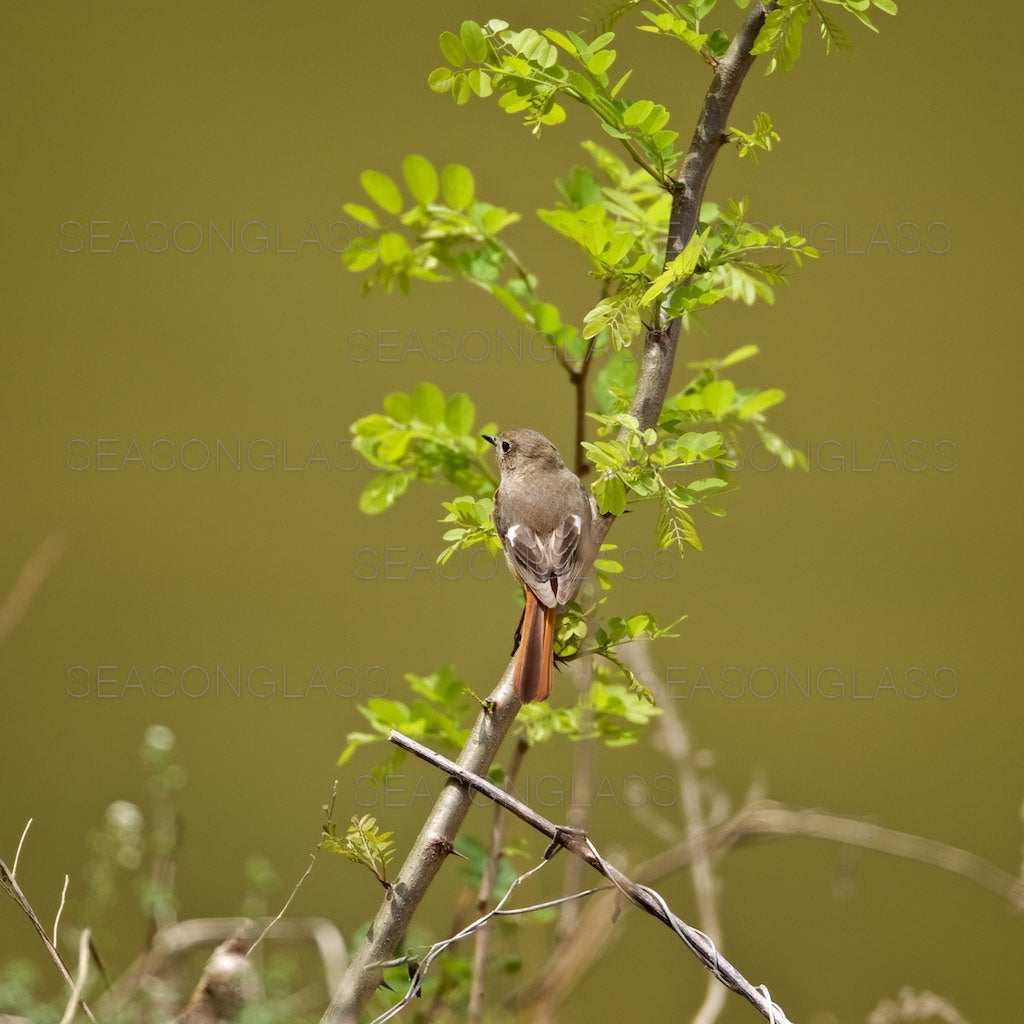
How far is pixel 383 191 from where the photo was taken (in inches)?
48.1

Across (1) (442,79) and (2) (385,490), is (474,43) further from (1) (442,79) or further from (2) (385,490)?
(2) (385,490)

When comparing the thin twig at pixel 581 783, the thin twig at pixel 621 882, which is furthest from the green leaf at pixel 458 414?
the thin twig at pixel 621 882

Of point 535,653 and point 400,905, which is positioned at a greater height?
point 535,653

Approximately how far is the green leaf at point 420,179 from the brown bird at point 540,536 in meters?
0.28

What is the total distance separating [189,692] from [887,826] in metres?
1.46

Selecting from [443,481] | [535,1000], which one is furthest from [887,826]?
[443,481]

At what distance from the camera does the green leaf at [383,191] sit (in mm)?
1210

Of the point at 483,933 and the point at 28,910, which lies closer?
the point at 28,910

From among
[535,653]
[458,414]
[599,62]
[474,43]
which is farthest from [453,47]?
[535,653]

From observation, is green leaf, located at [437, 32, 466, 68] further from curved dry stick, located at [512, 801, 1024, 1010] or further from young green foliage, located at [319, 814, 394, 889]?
curved dry stick, located at [512, 801, 1024, 1010]

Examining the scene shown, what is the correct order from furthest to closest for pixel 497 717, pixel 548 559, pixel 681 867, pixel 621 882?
1. pixel 681 867
2. pixel 548 559
3. pixel 497 717
4. pixel 621 882

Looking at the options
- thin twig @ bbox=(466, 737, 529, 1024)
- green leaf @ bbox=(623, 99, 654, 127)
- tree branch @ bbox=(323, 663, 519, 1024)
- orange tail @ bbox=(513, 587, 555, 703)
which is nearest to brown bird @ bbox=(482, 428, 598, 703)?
orange tail @ bbox=(513, 587, 555, 703)

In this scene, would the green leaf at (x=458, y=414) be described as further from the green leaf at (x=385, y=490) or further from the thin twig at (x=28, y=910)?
the thin twig at (x=28, y=910)

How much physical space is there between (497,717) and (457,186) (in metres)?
0.61
